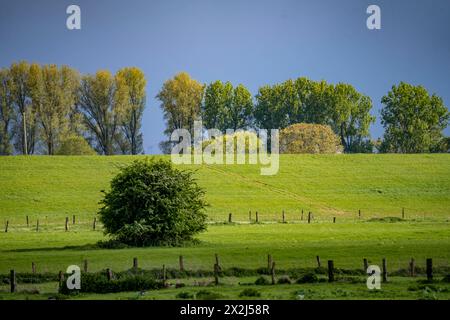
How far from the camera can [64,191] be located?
356 ft

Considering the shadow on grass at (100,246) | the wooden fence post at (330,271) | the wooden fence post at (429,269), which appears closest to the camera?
the wooden fence post at (429,269)

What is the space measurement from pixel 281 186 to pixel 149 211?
56.1m

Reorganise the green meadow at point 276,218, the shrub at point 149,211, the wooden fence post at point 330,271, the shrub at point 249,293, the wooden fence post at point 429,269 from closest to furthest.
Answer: the shrub at point 249,293 < the wooden fence post at point 429,269 < the wooden fence post at point 330,271 < the green meadow at point 276,218 < the shrub at point 149,211

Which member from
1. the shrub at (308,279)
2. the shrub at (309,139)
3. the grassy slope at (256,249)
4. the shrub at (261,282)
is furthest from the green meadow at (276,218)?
the shrub at (309,139)

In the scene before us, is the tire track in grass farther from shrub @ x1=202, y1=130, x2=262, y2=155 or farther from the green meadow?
shrub @ x1=202, y1=130, x2=262, y2=155

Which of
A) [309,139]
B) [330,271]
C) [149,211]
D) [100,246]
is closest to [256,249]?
[149,211]

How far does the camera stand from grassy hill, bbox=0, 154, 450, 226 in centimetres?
9838

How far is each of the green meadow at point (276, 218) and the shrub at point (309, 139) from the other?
1820 centimetres

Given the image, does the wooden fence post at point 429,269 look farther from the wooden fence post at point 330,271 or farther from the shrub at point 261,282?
the shrub at point 261,282

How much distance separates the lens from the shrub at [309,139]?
154250 millimetres

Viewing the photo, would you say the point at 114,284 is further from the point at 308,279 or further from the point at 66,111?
the point at 66,111

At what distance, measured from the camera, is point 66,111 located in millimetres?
145875

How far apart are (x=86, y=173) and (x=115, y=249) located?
205ft
